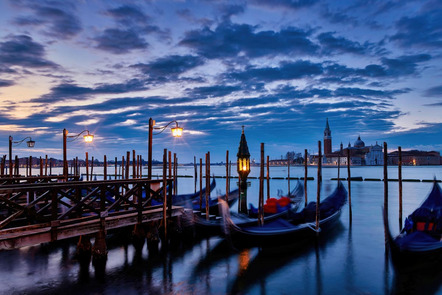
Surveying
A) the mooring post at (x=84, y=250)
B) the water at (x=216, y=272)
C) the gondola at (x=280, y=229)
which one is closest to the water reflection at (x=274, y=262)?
the water at (x=216, y=272)

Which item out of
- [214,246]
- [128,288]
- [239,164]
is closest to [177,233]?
[214,246]

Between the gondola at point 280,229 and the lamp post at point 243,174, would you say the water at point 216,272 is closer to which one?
the gondola at point 280,229

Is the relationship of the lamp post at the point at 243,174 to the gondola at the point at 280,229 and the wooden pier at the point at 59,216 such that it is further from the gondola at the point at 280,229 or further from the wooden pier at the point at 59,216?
the wooden pier at the point at 59,216

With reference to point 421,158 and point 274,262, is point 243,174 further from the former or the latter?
point 421,158

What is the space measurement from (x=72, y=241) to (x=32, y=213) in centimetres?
334

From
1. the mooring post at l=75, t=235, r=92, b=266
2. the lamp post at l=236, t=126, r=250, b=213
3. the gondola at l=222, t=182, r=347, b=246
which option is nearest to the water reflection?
the gondola at l=222, t=182, r=347, b=246

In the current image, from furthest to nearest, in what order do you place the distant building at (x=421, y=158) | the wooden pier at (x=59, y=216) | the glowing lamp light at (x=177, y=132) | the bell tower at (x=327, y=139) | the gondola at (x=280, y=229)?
the bell tower at (x=327, y=139) < the distant building at (x=421, y=158) < the glowing lamp light at (x=177, y=132) < the gondola at (x=280, y=229) < the wooden pier at (x=59, y=216)

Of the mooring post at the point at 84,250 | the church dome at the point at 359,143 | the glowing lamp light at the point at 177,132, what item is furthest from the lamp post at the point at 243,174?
the church dome at the point at 359,143

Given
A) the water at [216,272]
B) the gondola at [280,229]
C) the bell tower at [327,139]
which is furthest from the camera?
the bell tower at [327,139]

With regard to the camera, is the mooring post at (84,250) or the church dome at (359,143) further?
the church dome at (359,143)

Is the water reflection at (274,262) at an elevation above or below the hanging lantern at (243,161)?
below

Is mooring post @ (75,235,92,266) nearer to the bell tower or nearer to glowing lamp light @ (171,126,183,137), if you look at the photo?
glowing lamp light @ (171,126,183,137)

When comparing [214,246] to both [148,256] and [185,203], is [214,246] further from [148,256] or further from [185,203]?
[185,203]

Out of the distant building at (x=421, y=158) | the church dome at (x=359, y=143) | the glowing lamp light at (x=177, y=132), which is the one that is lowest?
the distant building at (x=421, y=158)
